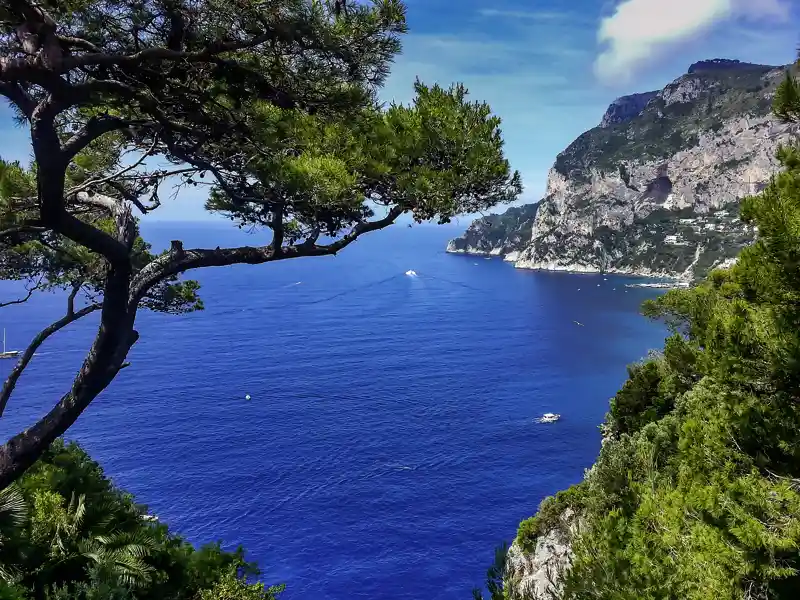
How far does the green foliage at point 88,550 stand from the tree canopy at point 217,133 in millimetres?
2262

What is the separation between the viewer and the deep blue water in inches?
1506

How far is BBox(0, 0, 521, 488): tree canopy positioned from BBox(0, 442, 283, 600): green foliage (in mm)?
Result: 2262

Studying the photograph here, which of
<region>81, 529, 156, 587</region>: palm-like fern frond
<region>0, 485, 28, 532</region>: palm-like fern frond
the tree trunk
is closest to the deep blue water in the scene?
<region>81, 529, 156, 587</region>: palm-like fern frond

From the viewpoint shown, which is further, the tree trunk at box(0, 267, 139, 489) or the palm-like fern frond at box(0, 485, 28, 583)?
the palm-like fern frond at box(0, 485, 28, 583)

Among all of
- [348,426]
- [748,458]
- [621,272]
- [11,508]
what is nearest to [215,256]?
[11,508]

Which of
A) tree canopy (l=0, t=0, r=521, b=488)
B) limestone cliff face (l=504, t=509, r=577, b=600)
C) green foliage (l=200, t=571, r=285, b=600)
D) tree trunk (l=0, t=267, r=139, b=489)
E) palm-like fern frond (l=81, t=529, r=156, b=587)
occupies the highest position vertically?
tree canopy (l=0, t=0, r=521, b=488)

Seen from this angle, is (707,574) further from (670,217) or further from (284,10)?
(670,217)

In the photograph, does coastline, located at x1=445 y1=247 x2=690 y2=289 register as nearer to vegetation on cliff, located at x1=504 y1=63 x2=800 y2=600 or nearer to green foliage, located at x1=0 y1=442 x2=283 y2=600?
vegetation on cliff, located at x1=504 y1=63 x2=800 y2=600

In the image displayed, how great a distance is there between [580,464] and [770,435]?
42.6 m

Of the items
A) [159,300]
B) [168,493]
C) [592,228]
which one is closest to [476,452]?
[168,493]

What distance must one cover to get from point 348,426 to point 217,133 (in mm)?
50358

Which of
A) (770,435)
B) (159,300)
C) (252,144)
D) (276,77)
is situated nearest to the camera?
(276,77)

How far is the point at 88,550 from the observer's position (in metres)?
8.20

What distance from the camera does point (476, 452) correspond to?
167ft
